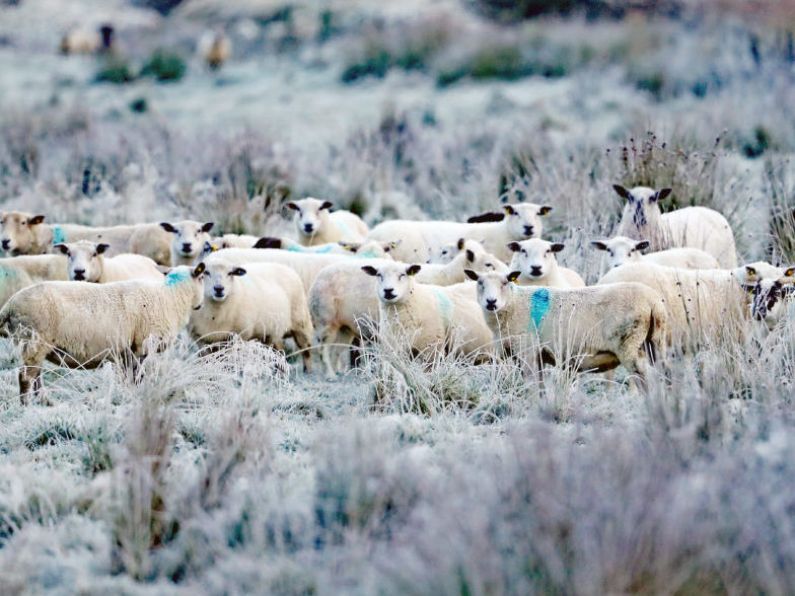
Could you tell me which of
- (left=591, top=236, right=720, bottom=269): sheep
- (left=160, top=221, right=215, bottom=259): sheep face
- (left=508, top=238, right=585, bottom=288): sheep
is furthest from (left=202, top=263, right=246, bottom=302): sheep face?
(left=591, top=236, right=720, bottom=269): sheep

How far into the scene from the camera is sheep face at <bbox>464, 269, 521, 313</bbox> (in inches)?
312

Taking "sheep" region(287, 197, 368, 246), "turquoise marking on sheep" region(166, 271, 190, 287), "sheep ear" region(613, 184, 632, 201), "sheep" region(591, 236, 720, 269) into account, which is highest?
"sheep ear" region(613, 184, 632, 201)

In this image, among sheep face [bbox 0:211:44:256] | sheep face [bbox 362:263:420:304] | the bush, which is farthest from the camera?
the bush

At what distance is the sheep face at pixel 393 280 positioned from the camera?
8.28 meters

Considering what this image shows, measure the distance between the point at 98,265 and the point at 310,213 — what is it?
2.86 m

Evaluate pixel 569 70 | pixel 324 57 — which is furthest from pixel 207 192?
pixel 324 57

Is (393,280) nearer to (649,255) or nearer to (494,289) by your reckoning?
(494,289)

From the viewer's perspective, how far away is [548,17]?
125 ft

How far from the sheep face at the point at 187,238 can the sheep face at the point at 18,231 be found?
144 cm

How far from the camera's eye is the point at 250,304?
8.92 meters

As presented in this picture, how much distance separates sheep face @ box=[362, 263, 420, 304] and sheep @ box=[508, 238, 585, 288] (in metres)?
0.90

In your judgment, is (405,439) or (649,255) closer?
(405,439)

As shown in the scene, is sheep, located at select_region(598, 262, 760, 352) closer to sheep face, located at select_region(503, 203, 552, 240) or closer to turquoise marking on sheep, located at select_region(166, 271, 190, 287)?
sheep face, located at select_region(503, 203, 552, 240)

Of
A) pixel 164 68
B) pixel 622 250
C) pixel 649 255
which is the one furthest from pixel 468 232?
pixel 164 68
